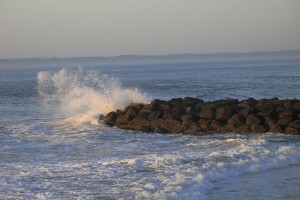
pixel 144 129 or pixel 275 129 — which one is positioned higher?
pixel 275 129

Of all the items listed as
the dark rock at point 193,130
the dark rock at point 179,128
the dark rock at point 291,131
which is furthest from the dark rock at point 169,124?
the dark rock at point 291,131

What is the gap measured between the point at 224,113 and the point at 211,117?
456mm

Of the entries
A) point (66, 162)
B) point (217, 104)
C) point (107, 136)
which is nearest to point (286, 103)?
point (217, 104)

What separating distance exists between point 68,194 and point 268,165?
4685 millimetres

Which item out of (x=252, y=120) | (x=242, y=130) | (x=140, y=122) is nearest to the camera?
(x=242, y=130)

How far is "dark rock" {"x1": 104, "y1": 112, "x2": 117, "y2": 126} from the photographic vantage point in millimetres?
19500

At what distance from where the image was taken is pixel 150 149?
14.0 metres

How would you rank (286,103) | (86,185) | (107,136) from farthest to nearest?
1. (286,103)
2. (107,136)
3. (86,185)

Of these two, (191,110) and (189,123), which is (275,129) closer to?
(189,123)

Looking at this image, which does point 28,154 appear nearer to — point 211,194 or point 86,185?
point 86,185

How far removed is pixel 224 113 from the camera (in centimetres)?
1781

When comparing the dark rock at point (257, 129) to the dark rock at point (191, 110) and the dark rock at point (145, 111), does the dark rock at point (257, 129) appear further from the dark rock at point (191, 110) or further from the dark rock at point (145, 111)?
the dark rock at point (145, 111)

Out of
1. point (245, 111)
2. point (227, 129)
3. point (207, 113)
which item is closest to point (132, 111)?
point (207, 113)

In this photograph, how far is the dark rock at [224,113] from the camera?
17.8 metres
